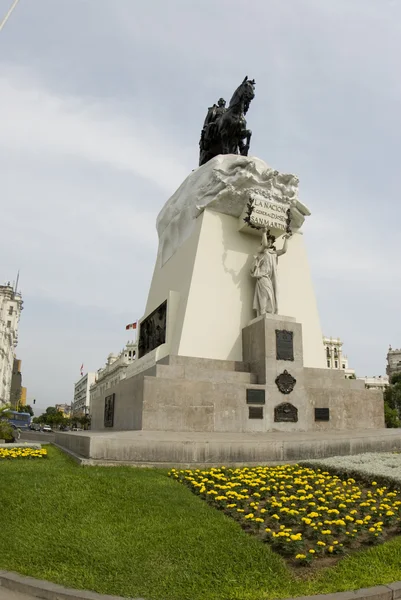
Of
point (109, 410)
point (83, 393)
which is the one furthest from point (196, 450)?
point (83, 393)

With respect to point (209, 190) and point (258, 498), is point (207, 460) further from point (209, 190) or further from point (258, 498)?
point (209, 190)

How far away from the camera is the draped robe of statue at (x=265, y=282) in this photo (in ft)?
45.8

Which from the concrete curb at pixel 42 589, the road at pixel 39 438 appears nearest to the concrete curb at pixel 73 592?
the concrete curb at pixel 42 589

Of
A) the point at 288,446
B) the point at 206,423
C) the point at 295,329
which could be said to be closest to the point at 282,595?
the point at 288,446

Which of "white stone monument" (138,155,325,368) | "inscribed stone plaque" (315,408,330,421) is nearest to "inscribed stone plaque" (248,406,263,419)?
"inscribed stone plaque" (315,408,330,421)

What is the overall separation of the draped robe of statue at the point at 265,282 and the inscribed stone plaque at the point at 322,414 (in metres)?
3.00

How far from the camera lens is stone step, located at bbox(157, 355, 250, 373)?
41.1 ft

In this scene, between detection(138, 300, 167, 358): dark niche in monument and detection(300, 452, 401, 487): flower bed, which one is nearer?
detection(300, 452, 401, 487): flower bed

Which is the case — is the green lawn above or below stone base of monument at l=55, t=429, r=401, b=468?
below

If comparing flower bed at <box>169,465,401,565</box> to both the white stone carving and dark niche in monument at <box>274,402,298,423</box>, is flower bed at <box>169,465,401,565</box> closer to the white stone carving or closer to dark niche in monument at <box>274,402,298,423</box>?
dark niche in monument at <box>274,402,298,423</box>

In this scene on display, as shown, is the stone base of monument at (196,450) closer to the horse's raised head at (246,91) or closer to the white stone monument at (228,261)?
the white stone monument at (228,261)

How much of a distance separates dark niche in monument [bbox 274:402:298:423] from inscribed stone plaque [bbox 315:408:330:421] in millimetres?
723

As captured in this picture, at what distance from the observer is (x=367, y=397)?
13664mm

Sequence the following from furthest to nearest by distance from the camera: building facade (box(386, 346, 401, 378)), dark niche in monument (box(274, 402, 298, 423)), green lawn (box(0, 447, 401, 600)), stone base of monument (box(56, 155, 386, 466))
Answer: building facade (box(386, 346, 401, 378)), dark niche in monument (box(274, 402, 298, 423)), stone base of monument (box(56, 155, 386, 466)), green lawn (box(0, 447, 401, 600))
